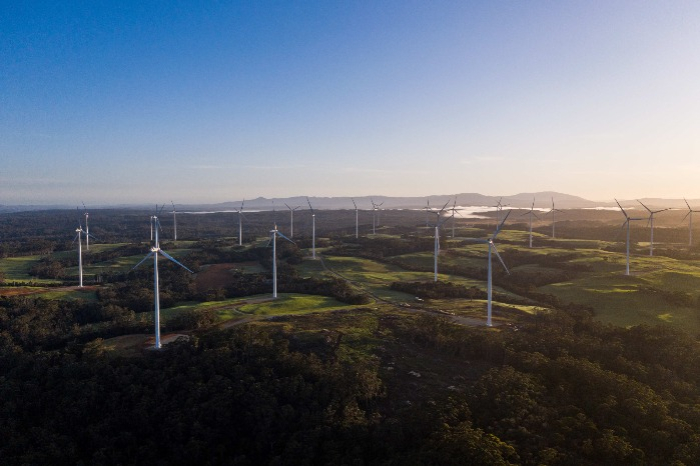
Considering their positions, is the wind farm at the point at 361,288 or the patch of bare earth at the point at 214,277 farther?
the patch of bare earth at the point at 214,277

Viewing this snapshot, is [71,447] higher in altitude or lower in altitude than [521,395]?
lower

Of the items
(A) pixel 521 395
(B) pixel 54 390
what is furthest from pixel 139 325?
(A) pixel 521 395

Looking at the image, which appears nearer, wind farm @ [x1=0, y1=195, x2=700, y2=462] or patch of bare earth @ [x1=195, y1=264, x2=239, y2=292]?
wind farm @ [x1=0, y1=195, x2=700, y2=462]

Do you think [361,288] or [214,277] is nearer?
[361,288]

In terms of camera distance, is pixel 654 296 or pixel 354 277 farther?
pixel 354 277

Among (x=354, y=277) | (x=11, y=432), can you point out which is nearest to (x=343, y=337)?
(x=11, y=432)

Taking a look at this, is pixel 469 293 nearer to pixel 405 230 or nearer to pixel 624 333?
pixel 624 333

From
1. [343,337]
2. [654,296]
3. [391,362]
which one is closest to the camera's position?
[391,362]

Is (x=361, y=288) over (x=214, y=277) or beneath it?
over

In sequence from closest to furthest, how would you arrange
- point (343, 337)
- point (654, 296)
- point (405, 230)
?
point (343, 337)
point (654, 296)
point (405, 230)
